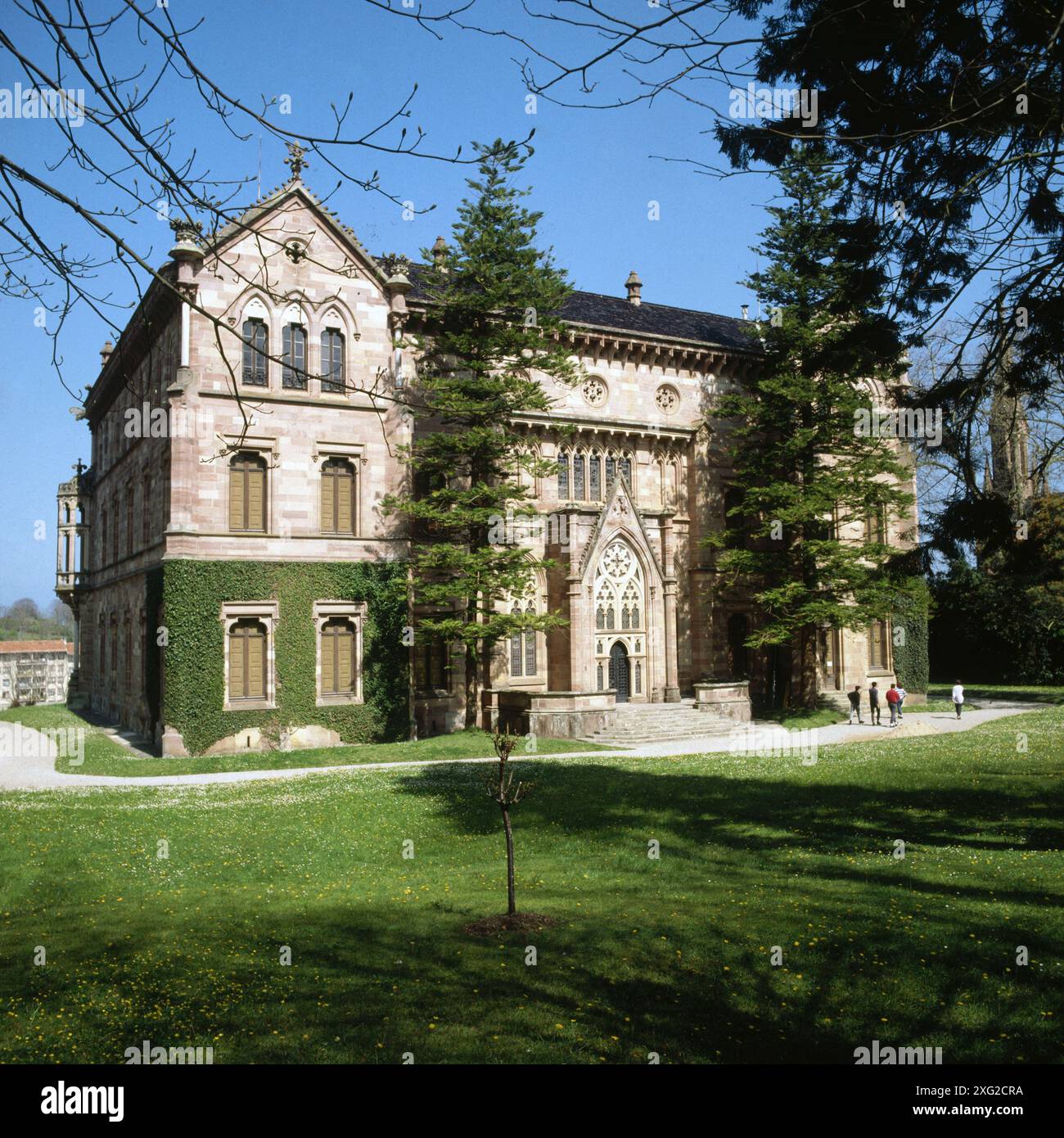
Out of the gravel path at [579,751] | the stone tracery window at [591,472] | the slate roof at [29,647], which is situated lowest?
the gravel path at [579,751]

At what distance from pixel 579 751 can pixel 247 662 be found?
10.9 metres

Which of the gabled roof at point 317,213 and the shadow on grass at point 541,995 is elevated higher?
the gabled roof at point 317,213

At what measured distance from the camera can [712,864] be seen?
14297 mm

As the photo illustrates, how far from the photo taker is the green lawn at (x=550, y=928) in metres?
7.58

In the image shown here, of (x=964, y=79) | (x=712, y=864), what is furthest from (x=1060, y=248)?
(x=712, y=864)

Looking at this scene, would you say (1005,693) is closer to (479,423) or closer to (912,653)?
(912,653)

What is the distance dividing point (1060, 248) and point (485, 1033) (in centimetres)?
Result: 1021

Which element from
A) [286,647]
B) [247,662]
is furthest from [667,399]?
[247,662]

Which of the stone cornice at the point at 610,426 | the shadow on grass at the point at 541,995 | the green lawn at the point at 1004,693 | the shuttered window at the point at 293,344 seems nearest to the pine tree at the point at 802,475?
the stone cornice at the point at 610,426

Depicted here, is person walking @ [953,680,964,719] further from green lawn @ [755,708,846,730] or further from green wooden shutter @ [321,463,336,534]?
green wooden shutter @ [321,463,336,534]

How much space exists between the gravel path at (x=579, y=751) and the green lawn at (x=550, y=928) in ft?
8.85

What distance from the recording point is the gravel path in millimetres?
23500

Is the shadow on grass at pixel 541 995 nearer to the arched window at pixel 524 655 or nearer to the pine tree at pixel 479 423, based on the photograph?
the pine tree at pixel 479 423
